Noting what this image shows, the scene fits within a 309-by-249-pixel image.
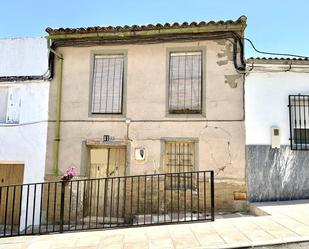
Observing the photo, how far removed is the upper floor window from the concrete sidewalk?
409cm

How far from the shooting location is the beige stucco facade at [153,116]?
784 centimetres

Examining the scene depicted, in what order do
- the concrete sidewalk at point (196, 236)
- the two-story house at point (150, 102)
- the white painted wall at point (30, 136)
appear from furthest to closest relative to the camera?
the white painted wall at point (30, 136), the two-story house at point (150, 102), the concrete sidewalk at point (196, 236)

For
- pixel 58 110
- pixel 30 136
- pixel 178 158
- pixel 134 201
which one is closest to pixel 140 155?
pixel 178 158

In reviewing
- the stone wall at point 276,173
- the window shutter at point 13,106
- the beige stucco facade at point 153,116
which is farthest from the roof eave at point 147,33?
the stone wall at point 276,173

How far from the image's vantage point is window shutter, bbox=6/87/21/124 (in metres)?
8.92

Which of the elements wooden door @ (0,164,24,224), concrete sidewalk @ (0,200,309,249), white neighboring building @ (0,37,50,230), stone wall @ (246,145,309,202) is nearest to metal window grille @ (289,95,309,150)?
stone wall @ (246,145,309,202)

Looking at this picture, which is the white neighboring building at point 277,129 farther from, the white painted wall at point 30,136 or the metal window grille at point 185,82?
the white painted wall at point 30,136

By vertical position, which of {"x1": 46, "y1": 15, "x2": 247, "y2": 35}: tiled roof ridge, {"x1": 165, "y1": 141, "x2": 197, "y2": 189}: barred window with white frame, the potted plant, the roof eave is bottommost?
the potted plant

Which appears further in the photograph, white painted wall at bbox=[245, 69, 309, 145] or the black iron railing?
white painted wall at bbox=[245, 69, 309, 145]

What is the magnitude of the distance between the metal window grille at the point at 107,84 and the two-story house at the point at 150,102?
3 centimetres

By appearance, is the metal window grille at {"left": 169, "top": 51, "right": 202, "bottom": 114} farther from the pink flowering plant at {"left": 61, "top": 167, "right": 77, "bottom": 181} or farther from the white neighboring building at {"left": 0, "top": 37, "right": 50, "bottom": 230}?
the white neighboring building at {"left": 0, "top": 37, "right": 50, "bottom": 230}

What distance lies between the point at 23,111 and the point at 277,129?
23.9ft

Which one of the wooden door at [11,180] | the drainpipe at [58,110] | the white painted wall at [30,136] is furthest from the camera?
the wooden door at [11,180]

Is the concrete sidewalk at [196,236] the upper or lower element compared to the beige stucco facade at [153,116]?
lower
